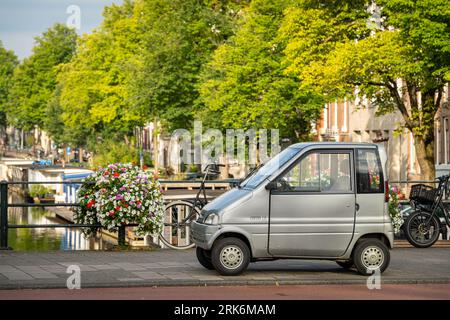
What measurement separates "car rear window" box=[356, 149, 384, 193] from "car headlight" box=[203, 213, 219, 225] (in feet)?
6.56

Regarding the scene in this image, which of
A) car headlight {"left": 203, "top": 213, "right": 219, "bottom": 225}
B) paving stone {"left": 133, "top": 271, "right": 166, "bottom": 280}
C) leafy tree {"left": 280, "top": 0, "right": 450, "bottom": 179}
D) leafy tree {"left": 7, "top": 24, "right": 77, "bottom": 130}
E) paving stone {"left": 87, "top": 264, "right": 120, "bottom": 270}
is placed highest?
leafy tree {"left": 7, "top": 24, "right": 77, "bottom": 130}

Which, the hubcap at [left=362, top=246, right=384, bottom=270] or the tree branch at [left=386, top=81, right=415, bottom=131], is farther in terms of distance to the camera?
the tree branch at [left=386, top=81, right=415, bottom=131]

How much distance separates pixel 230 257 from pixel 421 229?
21.4 ft

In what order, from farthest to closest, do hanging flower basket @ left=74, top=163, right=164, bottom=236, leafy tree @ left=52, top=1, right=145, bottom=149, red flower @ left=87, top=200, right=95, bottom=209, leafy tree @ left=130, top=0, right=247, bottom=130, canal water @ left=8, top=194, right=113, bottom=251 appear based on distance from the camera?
1. leafy tree @ left=52, top=1, right=145, bottom=149
2. leafy tree @ left=130, top=0, right=247, bottom=130
3. canal water @ left=8, top=194, right=113, bottom=251
4. red flower @ left=87, top=200, right=95, bottom=209
5. hanging flower basket @ left=74, top=163, right=164, bottom=236

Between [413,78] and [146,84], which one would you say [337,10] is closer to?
[413,78]

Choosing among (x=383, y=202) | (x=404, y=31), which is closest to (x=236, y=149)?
(x=404, y=31)

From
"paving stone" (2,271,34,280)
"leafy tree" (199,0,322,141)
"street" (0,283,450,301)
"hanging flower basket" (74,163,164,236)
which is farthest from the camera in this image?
"leafy tree" (199,0,322,141)

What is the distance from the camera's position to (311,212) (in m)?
15.0

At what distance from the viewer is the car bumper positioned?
15.0m

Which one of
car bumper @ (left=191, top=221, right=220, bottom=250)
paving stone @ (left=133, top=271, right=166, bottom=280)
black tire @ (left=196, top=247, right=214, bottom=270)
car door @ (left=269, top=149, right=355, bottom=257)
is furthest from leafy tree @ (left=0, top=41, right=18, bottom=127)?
car door @ (left=269, top=149, right=355, bottom=257)

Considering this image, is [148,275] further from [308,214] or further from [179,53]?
[179,53]

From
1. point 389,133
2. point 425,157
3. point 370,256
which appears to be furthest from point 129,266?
point 389,133

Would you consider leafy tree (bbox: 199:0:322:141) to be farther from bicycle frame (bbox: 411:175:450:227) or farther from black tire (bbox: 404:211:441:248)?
black tire (bbox: 404:211:441:248)

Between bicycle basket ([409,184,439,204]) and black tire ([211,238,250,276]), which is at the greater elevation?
bicycle basket ([409,184,439,204])
